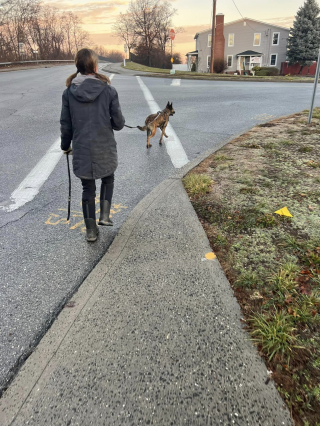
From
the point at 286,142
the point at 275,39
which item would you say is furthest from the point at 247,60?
the point at 286,142

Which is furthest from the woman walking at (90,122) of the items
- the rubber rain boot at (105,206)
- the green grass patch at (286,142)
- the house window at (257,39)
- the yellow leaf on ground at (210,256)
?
the house window at (257,39)

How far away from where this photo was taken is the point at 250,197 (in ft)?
13.7

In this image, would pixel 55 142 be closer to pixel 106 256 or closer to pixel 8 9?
pixel 106 256

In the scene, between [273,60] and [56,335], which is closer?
[56,335]

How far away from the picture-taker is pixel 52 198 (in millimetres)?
4406

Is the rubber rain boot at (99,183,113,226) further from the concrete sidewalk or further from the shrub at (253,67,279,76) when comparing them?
the shrub at (253,67,279,76)

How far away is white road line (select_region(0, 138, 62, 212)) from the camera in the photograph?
4309mm

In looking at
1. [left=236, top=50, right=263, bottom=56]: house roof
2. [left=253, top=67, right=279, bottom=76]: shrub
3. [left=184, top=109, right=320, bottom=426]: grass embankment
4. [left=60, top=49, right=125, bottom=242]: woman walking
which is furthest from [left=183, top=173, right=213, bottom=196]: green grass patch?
[left=236, top=50, right=263, bottom=56]: house roof

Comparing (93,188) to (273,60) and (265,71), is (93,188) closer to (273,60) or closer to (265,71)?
(265,71)

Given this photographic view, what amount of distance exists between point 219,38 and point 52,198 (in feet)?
163

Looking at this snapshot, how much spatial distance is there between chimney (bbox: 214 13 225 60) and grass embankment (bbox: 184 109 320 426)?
45.7 metres

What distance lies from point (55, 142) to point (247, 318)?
6.02m

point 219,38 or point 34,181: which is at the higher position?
point 219,38

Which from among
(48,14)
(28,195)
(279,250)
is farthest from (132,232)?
(48,14)
